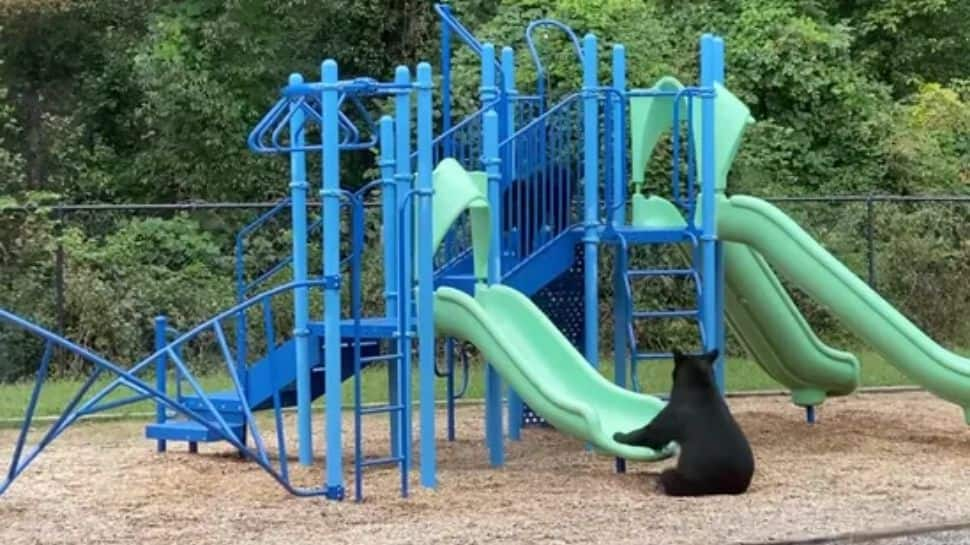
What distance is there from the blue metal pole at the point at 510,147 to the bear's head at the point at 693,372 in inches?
55.4

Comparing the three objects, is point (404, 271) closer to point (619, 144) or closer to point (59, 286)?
A: point (619, 144)

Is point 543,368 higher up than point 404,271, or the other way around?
point 404,271

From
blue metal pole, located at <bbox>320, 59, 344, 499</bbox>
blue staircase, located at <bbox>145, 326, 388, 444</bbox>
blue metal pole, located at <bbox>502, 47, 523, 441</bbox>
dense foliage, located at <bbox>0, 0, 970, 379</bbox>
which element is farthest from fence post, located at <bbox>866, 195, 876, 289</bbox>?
blue metal pole, located at <bbox>320, 59, 344, 499</bbox>

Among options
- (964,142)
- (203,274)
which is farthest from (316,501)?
(964,142)

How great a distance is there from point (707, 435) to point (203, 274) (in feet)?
34.3

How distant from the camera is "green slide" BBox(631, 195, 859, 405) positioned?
39.3 ft

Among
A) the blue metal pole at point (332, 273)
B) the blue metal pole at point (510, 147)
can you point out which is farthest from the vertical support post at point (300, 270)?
the blue metal pole at point (510, 147)

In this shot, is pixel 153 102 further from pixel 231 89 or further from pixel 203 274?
pixel 203 274

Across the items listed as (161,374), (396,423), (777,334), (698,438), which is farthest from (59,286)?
(698,438)

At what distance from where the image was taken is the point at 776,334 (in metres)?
12.0

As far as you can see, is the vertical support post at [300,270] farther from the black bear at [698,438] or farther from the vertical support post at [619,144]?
the vertical support post at [619,144]

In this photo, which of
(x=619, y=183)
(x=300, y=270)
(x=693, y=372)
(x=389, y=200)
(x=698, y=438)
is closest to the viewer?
(x=698, y=438)

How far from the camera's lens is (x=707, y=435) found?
918 centimetres

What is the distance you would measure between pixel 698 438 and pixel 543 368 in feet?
4.58
